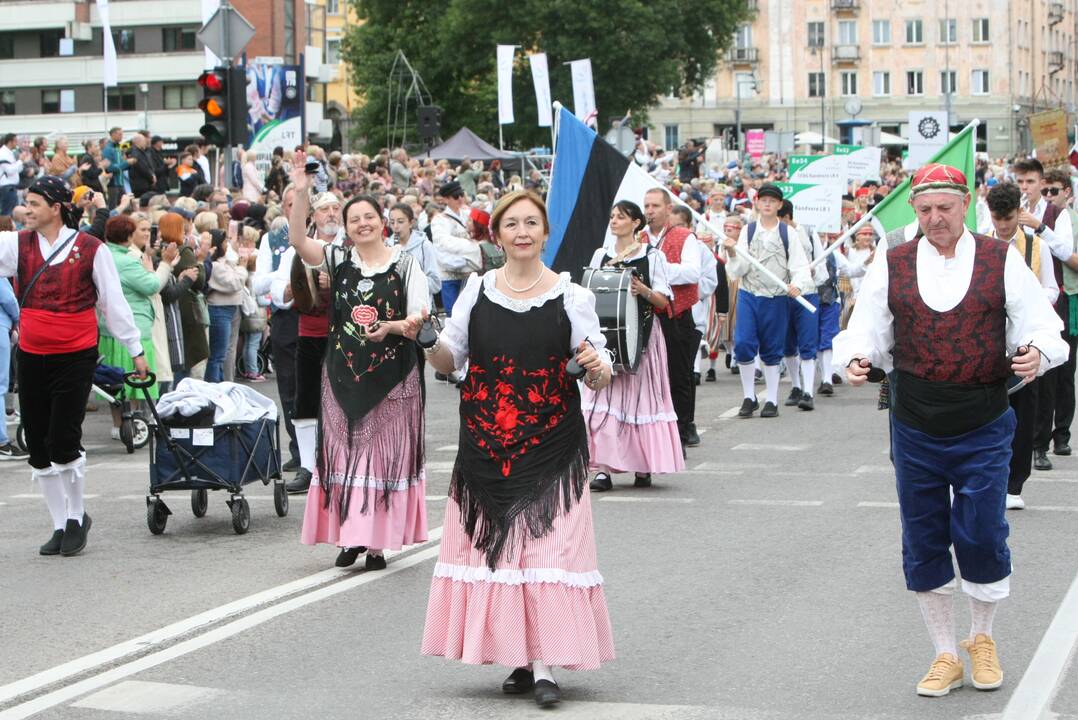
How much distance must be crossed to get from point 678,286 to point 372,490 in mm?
5459

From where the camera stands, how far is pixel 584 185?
13875 mm

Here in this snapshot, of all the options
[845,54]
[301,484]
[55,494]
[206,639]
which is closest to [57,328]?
[55,494]

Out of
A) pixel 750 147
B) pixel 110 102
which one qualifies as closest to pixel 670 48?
→ pixel 750 147

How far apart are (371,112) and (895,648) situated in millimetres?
69956

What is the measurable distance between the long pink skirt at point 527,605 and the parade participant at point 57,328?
3964 mm

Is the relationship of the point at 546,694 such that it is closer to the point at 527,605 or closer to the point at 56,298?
the point at 527,605

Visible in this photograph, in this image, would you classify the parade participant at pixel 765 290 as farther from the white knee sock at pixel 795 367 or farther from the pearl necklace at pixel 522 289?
the pearl necklace at pixel 522 289

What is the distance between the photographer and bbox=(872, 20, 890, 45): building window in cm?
10569

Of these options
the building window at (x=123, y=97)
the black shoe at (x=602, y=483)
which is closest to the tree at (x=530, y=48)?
the building window at (x=123, y=97)

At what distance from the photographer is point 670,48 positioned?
70.4 metres

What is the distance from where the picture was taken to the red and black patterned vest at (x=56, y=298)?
974 centimetres

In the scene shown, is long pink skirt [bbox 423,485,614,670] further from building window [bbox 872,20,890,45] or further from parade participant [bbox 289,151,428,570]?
building window [bbox 872,20,890,45]

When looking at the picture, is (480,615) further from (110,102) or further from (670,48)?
(110,102)

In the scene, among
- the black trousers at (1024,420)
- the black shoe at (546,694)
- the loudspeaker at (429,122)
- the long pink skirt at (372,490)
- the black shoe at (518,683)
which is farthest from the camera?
the loudspeaker at (429,122)
